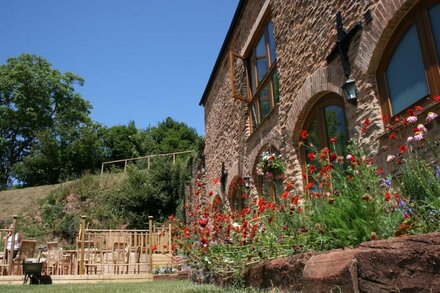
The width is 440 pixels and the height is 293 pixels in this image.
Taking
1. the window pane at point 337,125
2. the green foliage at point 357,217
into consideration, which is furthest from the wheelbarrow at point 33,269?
the green foliage at point 357,217

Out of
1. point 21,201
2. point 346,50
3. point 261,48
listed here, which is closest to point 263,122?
point 261,48

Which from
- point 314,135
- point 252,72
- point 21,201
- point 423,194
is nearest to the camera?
point 423,194

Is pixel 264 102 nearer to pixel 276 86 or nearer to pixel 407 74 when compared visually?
pixel 276 86

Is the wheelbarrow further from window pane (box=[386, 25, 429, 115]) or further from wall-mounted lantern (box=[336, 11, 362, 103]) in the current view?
window pane (box=[386, 25, 429, 115])

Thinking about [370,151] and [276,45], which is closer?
[370,151]

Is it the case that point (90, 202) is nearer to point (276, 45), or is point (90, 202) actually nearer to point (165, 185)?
point (165, 185)

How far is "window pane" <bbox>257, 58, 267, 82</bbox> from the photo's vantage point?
8481 mm

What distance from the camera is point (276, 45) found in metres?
7.30

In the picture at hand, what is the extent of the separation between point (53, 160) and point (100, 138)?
6188 mm

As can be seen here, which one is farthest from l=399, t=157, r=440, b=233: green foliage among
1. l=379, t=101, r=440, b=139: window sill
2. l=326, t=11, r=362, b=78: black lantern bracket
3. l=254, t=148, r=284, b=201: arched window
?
l=254, t=148, r=284, b=201: arched window

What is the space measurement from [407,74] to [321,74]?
1.46 m

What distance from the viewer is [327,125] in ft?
18.9

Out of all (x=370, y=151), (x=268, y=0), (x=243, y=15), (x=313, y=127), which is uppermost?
(x=243, y=15)

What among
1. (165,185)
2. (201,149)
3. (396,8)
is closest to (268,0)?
(396,8)
